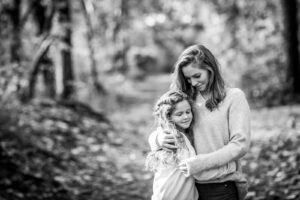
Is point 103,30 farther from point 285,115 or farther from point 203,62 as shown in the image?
point 203,62

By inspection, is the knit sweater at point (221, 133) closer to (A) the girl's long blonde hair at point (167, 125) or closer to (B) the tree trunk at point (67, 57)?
(A) the girl's long blonde hair at point (167, 125)

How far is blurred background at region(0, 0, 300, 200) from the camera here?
232 inches

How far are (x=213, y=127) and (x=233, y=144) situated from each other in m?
0.19

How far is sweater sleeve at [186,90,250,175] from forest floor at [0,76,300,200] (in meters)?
2.70

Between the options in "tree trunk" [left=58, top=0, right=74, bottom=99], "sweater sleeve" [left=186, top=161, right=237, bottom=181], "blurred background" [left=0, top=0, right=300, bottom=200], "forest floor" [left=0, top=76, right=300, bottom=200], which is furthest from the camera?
"tree trunk" [left=58, top=0, right=74, bottom=99]

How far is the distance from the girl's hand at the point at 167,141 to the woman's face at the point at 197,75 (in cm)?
41

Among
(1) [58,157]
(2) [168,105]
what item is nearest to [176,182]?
(2) [168,105]

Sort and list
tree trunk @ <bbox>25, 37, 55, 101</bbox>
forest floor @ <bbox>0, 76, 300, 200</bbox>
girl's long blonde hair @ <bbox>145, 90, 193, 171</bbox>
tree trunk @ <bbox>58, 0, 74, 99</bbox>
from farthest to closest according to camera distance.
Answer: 1. tree trunk @ <bbox>58, 0, 74, 99</bbox>
2. tree trunk @ <bbox>25, 37, 55, 101</bbox>
3. forest floor @ <bbox>0, 76, 300, 200</bbox>
4. girl's long blonde hair @ <bbox>145, 90, 193, 171</bbox>

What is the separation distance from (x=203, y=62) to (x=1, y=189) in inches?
145

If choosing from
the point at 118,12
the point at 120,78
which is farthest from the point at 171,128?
the point at 118,12

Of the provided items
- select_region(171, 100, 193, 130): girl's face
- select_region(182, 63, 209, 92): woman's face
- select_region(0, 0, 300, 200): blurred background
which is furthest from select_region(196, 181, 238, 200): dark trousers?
select_region(0, 0, 300, 200): blurred background

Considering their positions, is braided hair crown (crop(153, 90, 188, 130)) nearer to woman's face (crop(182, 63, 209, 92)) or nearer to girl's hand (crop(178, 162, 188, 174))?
woman's face (crop(182, 63, 209, 92))

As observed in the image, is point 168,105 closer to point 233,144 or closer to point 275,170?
point 233,144

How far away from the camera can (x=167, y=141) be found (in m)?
2.69
